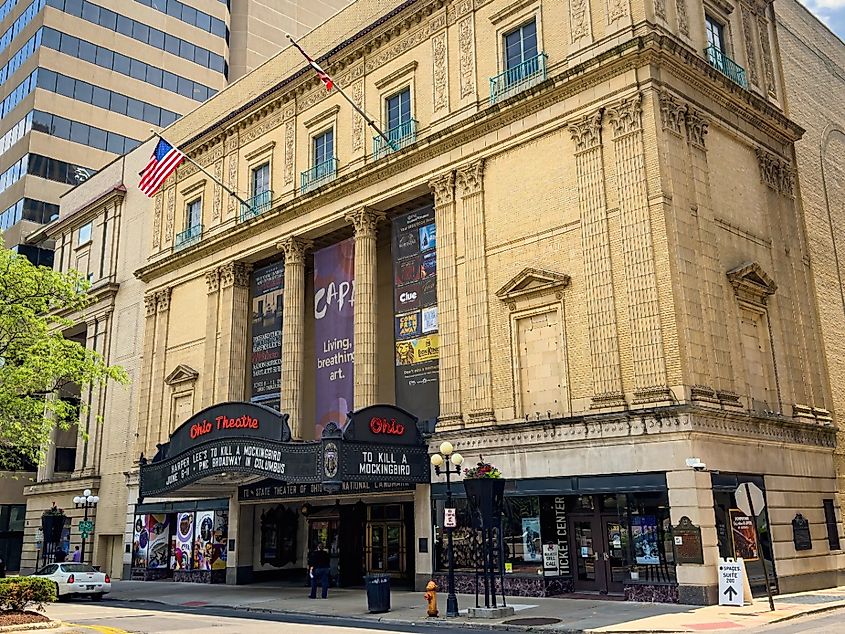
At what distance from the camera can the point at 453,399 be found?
93.5 ft

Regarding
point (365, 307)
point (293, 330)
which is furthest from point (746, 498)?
point (293, 330)

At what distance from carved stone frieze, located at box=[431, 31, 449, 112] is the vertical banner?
11912 millimetres

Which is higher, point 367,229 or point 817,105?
point 817,105

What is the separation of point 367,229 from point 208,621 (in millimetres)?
16870

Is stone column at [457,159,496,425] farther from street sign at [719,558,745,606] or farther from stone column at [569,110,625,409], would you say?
street sign at [719,558,745,606]

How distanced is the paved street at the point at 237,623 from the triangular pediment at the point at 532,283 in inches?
429

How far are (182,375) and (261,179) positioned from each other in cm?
1086

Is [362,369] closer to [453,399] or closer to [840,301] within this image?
[453,399]

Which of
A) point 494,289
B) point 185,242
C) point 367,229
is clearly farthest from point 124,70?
point 494,289

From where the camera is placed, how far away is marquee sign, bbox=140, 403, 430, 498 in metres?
26.7

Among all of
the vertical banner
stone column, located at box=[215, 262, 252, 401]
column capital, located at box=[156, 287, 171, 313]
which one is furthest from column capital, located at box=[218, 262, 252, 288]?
column capital, located at box=[156, 287, 171, 313]

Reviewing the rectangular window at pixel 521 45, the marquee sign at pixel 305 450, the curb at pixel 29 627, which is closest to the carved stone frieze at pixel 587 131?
the rectangular window at pixel 521 45

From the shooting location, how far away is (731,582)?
67.8 feet

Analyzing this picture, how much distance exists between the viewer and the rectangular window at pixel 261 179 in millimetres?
39781
